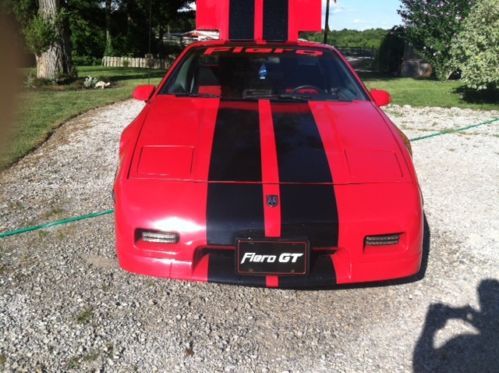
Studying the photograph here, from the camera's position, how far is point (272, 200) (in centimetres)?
262

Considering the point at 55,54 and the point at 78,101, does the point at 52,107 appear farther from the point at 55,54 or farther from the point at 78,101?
the point at 55,54

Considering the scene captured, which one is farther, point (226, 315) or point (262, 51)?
point (262, 51)

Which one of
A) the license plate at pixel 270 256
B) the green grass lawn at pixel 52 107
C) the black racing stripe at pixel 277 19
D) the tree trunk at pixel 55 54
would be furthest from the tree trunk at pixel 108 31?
the license plate at pixel 270 256

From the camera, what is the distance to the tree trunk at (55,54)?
12141 millimetres

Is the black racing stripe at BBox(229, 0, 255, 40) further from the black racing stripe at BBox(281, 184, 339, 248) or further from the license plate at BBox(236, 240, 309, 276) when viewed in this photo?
the license plate at BBox(236, 240, 309, 276)

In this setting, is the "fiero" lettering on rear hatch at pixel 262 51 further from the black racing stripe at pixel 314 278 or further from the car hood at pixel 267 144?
the black racing stripe at pixel 314 278

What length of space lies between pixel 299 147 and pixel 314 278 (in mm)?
888

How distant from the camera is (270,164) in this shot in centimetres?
287

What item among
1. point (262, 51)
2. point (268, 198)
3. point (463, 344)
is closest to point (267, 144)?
point (268, 198)

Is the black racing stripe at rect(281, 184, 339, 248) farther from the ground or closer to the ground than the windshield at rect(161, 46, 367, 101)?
closer to the ground

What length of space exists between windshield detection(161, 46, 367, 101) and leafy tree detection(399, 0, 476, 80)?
44.2ft

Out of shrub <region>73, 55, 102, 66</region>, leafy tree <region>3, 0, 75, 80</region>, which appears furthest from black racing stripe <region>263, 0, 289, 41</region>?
shrub <region>73, 55, 102, 66</region>

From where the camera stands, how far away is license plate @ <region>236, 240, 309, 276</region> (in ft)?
8.21

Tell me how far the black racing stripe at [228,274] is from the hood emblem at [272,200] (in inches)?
12.8
